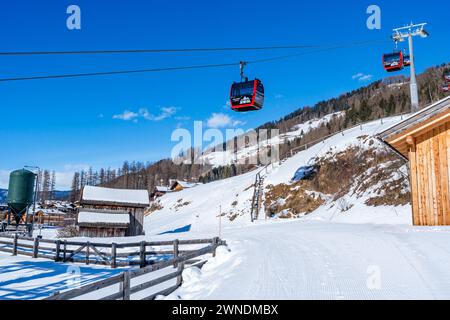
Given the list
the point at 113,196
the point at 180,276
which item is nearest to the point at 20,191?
the point at 113,196

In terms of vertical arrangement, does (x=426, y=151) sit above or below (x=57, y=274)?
above

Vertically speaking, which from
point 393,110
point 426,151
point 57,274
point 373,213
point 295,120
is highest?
point 295,120

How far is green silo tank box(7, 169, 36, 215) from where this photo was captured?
38406mm

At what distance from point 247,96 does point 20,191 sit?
3138cm

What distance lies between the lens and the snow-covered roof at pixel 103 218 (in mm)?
34625

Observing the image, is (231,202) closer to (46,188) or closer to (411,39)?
(411,39)

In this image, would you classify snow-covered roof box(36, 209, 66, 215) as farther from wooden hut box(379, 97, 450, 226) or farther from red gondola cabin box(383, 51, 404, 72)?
wooden hut box(379, 97, 450, 226)

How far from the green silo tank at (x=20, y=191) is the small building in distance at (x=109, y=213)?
7.24 metres

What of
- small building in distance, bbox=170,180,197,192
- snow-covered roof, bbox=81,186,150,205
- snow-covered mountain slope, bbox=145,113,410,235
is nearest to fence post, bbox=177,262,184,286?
snow-covered mountain slope, bbox=145,113,410,235

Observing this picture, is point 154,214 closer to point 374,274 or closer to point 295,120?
point 374,274

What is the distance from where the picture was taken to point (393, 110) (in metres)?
77.5

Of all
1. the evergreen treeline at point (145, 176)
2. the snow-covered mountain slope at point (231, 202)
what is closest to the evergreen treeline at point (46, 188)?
the evergreen treeline at point (145, 176)
